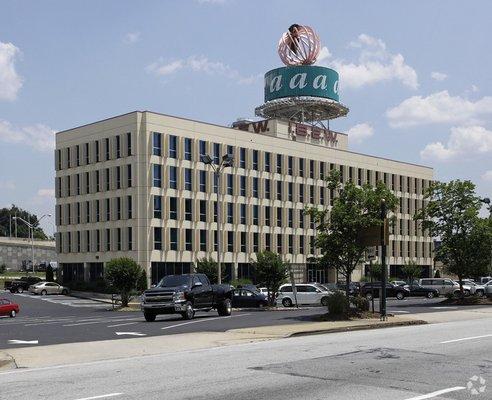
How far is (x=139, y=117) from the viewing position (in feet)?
219

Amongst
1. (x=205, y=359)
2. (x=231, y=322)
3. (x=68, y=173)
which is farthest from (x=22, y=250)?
(x=205, y=359)

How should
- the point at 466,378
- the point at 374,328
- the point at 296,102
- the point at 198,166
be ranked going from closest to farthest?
the point at 466,378 < the point at 374,328 < the point at 198,166 < the point at 296,102

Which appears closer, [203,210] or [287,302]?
[287,302]

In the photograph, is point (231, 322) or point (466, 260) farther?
point (466, 260)

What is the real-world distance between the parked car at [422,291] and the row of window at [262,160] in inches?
407

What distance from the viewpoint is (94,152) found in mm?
71812

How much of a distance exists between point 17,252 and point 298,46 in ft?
233

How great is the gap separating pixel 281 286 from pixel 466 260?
1148 centimetres

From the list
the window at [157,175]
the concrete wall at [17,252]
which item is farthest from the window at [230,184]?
the concrete wall at [17,252]

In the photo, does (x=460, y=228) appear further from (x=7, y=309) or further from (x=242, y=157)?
(x=242, y=157)

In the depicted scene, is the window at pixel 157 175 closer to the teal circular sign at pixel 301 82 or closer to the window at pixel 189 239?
the window at pixel 189 239

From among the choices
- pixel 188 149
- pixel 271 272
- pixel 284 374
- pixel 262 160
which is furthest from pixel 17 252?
pixel 284 374

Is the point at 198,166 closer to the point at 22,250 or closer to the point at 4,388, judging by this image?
the point at 4,388

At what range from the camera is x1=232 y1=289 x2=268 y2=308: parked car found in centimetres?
4281
